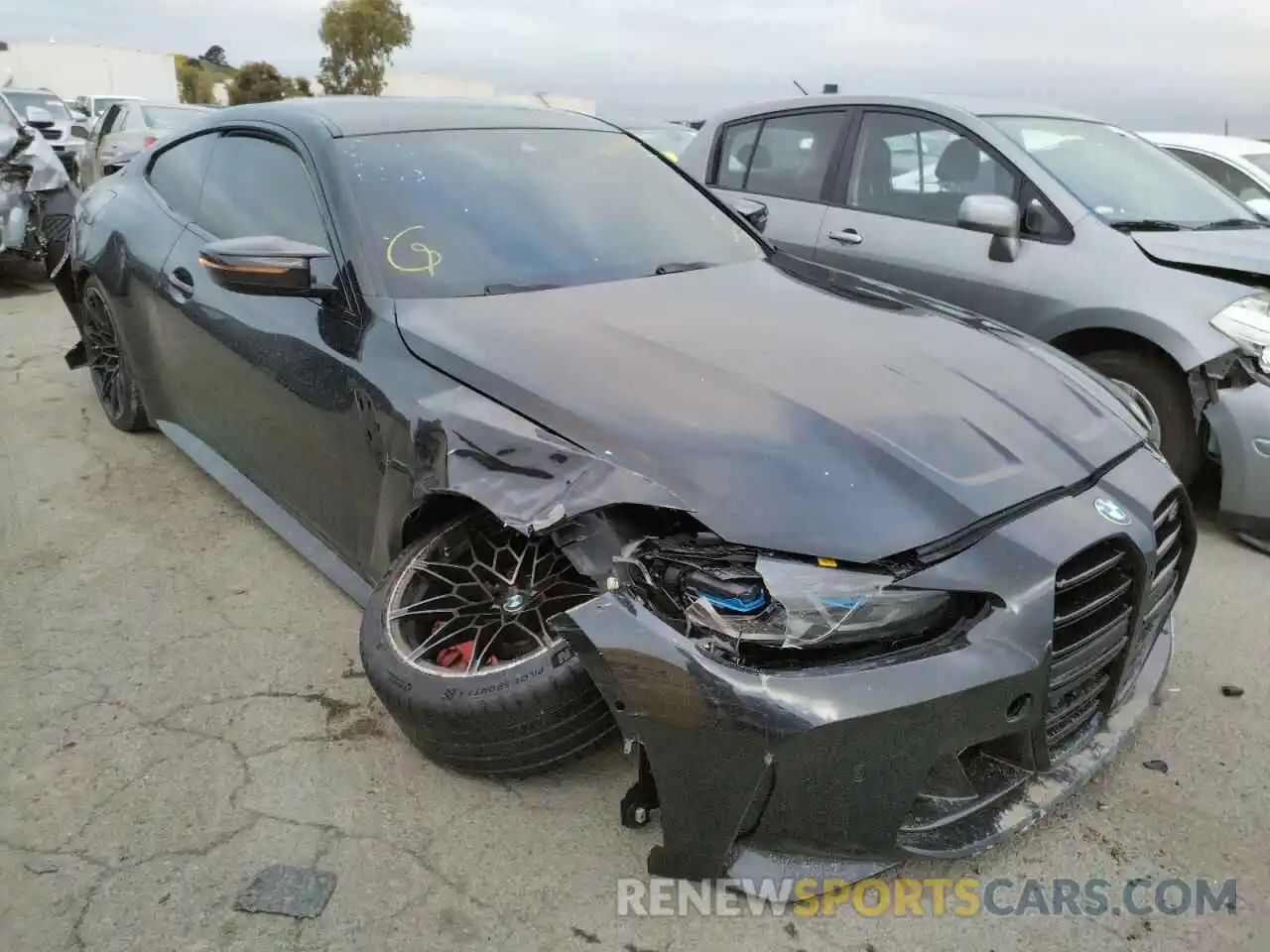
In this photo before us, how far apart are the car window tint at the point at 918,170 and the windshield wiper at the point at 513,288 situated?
2532 millimetres

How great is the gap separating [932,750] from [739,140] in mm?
4514

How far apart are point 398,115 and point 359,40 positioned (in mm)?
39862

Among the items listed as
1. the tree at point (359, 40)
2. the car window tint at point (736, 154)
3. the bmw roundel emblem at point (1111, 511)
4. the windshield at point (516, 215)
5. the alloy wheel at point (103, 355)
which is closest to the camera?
the bmw roundel emblem at point (1111, 511)

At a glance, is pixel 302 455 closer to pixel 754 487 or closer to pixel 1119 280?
pixel 754 487

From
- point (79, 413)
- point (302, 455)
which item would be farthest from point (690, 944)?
point (79, 413)

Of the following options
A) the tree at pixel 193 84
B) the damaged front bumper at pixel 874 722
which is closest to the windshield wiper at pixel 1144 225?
the damaged front bumper at pixel 874 722

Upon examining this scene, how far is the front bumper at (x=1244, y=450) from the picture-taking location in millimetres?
3545

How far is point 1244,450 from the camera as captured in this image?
3.58 m

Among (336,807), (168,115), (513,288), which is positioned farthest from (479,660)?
(168,115)

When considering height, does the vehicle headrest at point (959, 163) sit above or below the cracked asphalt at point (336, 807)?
above

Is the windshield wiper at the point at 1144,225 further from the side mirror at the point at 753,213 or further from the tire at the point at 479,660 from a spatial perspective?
the tire at the point at 479,660

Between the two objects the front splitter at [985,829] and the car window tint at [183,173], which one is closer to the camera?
the front splitter at [985,829]

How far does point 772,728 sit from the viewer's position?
177 centimetres

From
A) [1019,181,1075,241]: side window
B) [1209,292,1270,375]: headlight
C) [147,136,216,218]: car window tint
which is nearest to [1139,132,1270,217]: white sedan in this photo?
[1019,181,1075,241]: side window
